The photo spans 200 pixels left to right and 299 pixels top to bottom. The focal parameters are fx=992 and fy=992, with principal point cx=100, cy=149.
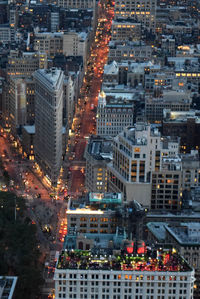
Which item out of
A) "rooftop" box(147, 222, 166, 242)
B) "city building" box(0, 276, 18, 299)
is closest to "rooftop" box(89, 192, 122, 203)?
"rooftop" box(147, 222, 166, 242)

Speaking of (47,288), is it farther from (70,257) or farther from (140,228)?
(70,257)

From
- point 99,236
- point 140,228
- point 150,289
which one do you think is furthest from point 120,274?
point 140,228

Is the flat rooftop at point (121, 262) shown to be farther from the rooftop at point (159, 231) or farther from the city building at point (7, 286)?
the rooftop at point (159, 231)

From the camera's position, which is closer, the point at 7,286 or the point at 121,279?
the point at 121,279

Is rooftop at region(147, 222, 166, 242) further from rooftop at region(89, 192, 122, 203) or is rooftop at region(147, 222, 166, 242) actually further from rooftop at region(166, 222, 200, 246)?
rooftop at region(89, 192, 122, 203)

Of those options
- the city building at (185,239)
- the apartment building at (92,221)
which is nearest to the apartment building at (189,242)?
the city building at (185,239)

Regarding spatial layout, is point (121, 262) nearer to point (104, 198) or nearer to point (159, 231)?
point (104, 198)

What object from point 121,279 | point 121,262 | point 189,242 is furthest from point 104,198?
point 121,279
